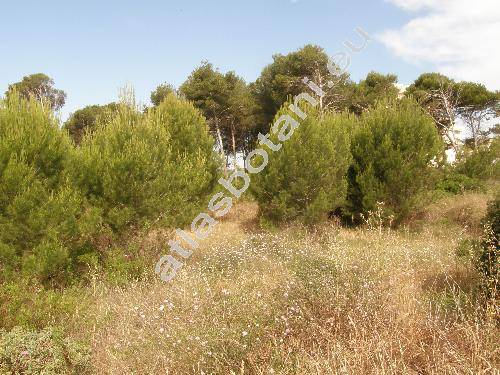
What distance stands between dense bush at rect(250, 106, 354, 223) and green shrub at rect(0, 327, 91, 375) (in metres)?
6.85

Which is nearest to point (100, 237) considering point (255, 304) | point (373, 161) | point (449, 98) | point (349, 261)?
point (255, 304)

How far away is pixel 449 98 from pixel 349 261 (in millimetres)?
21243

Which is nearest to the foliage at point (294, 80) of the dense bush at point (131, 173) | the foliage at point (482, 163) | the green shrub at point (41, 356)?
the foliage at point (482, 163)

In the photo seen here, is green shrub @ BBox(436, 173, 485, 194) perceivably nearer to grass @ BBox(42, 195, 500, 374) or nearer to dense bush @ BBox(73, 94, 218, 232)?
grass @ BBox(42, 195, 500, 374)

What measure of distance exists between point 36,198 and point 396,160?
891 cm

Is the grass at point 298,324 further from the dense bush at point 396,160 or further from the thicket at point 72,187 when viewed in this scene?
the dense bush at point 396,160

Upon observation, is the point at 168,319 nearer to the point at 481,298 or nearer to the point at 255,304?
the point at 255,304

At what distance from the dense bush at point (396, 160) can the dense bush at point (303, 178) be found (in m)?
1.11

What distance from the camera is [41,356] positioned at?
12.2 ft

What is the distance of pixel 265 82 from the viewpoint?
23188 millimetres

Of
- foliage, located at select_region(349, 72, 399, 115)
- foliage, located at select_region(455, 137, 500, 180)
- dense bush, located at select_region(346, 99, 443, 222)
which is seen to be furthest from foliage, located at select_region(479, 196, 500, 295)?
foliage, located at select_region(349, 72, 399, 115)

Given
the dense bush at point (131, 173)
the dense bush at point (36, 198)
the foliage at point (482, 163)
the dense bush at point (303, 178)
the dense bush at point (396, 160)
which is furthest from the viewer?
the foliage at point (482, 163)

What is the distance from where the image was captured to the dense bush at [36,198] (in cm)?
555

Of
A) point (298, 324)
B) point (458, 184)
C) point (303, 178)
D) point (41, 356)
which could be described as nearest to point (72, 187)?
point (41, 356)
